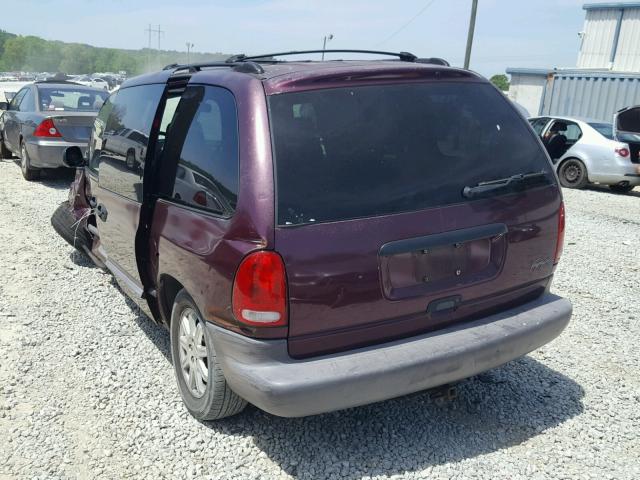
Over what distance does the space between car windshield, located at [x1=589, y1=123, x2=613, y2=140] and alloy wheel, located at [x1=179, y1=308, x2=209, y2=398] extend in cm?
1117

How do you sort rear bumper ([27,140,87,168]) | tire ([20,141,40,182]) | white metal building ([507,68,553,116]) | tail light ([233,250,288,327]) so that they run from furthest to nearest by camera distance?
white metal building ([507,68,553,116]), tire ([20,141,40,182]), rear bumper ([27,140,87,168]), tail light ([233,250,288,327])

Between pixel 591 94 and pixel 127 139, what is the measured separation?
19566 mm

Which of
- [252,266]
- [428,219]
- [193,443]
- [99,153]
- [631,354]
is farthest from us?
[99,153]

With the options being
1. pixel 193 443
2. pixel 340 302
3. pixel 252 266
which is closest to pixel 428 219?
pixel 340 302

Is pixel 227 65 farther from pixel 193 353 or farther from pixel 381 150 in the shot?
pixel 193 353

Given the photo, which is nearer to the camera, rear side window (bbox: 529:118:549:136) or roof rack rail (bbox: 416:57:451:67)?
roof rack rail (bbox: 416:57:451:67)

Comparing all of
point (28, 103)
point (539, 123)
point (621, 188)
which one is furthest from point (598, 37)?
point (28, 103)

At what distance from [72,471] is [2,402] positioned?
0.89m

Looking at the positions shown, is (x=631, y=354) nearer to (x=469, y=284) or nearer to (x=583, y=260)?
(x=469, y=284)

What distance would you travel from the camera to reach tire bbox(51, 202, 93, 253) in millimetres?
5266

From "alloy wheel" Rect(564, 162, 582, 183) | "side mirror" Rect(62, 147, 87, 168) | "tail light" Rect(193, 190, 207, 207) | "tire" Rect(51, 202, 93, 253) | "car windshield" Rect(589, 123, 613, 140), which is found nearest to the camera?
"tail light" Rect(193, 190, 207, 207)

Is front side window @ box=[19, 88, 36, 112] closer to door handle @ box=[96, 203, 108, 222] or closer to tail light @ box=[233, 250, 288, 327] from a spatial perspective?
door handle @ box=[96, 203, 108, 222]

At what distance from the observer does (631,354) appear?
406 cm

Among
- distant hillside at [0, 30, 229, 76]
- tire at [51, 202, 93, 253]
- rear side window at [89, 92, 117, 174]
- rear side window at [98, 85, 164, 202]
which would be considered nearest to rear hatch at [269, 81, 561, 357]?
rear side window at [98, 85, 164, 202]
